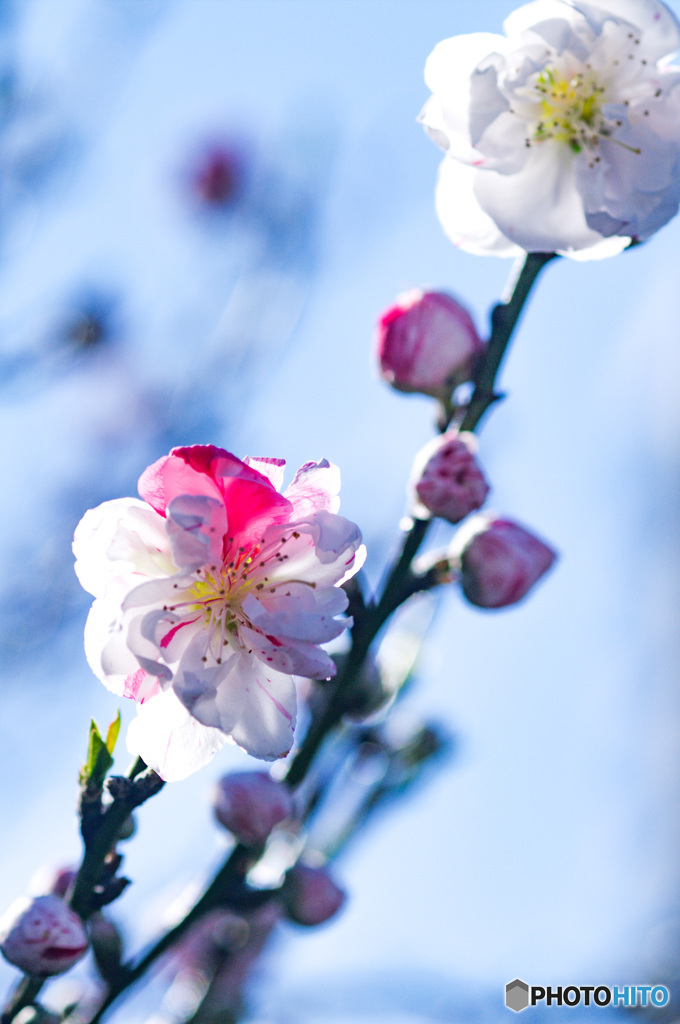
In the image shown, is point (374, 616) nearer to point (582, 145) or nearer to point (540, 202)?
point (540, 202)

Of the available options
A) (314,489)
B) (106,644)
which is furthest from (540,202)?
(106,644)

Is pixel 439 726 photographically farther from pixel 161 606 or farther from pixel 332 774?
pixel 161 606

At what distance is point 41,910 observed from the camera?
80cm

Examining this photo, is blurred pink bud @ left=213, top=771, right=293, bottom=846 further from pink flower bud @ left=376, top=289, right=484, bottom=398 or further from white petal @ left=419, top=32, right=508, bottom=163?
white petal @ left=419, top=32, right=508, bottom=163

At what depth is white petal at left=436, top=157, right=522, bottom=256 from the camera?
1.10 meters

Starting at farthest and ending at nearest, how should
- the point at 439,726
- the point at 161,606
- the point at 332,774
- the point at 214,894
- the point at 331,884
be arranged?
the point at 439,726 < the point at 332,774 < the point at 331,884 < the point at 214,894 < the point at 161,606

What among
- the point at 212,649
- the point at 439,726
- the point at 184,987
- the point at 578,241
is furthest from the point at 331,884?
the point at 578,241

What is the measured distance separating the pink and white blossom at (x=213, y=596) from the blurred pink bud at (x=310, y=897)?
0.44 metres

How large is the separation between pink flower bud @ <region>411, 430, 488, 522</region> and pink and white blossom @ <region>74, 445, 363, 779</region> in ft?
0.77

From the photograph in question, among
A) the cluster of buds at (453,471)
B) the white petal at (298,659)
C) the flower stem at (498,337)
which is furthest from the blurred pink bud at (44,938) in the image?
the flower stem at (498,337)

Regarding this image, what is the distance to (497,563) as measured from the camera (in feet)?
3.36

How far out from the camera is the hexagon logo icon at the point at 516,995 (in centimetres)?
137

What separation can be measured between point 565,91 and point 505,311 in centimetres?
36

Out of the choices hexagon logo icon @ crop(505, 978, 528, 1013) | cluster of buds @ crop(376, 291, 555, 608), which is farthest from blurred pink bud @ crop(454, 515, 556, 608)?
hexagon logo icon @ crop(505, 978, 528, 1013)
